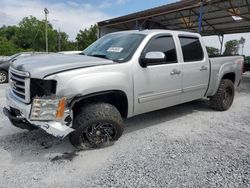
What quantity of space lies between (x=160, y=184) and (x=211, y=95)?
3.54m

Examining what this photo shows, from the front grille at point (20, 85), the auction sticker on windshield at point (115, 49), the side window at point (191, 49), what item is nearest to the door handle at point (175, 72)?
the side window at point (191, 49)

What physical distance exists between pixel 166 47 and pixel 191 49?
820 millimetres

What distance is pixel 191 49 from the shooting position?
16.8 ft

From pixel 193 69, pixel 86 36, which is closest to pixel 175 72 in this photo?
pixel 193 69

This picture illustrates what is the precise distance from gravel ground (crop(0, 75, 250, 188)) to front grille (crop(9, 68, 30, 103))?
2.68 feet

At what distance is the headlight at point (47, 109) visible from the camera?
310 cm

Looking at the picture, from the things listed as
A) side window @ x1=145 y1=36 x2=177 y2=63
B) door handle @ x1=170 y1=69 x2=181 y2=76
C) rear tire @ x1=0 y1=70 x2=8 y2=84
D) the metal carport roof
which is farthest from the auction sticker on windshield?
the metal carport roof

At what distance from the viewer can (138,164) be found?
325 cm

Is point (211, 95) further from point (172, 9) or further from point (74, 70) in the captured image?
point (172, 9)

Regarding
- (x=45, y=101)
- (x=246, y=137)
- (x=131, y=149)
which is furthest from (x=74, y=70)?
(x=246, y=137)

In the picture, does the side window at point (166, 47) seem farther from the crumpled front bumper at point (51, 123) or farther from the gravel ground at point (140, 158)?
the crumpled front bumper at point (51, 123)

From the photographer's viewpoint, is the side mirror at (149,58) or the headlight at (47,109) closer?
the headlight at (47,109)

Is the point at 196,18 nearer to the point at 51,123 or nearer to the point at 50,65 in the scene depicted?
the point at 50,65

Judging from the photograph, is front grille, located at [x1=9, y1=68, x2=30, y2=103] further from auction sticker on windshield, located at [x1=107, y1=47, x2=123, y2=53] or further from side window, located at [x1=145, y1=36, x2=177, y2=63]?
side window, located at [x1=145, y1=36, x2=177, y2=63]
